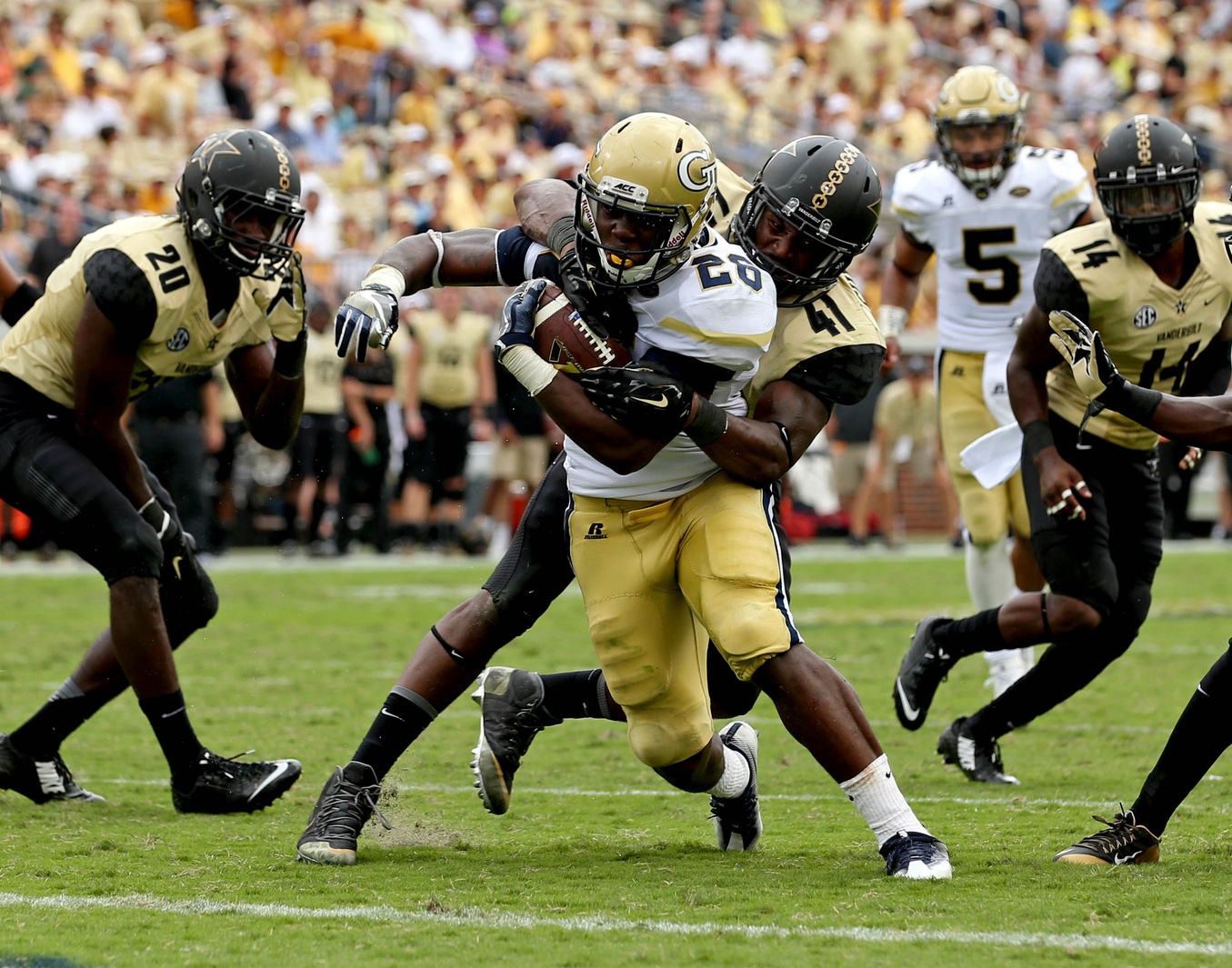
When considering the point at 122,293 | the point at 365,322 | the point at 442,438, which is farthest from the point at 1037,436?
the point at 442,438

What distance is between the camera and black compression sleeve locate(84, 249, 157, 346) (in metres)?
4.40

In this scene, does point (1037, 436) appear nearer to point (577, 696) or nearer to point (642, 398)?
point (577, 696)

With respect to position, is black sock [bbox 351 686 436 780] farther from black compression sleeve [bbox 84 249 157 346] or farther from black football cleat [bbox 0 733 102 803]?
black compression sleeve [bbox 84 249 157 346]

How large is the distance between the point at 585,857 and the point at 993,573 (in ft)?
9.32

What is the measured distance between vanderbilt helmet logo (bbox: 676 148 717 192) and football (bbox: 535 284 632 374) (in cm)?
37

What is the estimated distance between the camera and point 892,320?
6.27m

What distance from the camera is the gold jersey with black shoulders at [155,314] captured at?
446cm

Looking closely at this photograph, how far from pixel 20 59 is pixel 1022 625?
467 inches

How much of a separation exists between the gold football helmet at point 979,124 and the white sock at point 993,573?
4.36 ft

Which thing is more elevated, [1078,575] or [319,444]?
[1078,575]

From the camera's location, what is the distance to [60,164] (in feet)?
44.4


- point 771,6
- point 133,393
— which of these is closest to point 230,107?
point 771,6

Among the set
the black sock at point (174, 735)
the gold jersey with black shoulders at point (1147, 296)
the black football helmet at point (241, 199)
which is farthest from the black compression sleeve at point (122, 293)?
the gold jersey with black shoulders at point (1147, 296)

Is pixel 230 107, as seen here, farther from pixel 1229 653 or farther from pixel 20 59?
pixel 1229 653
